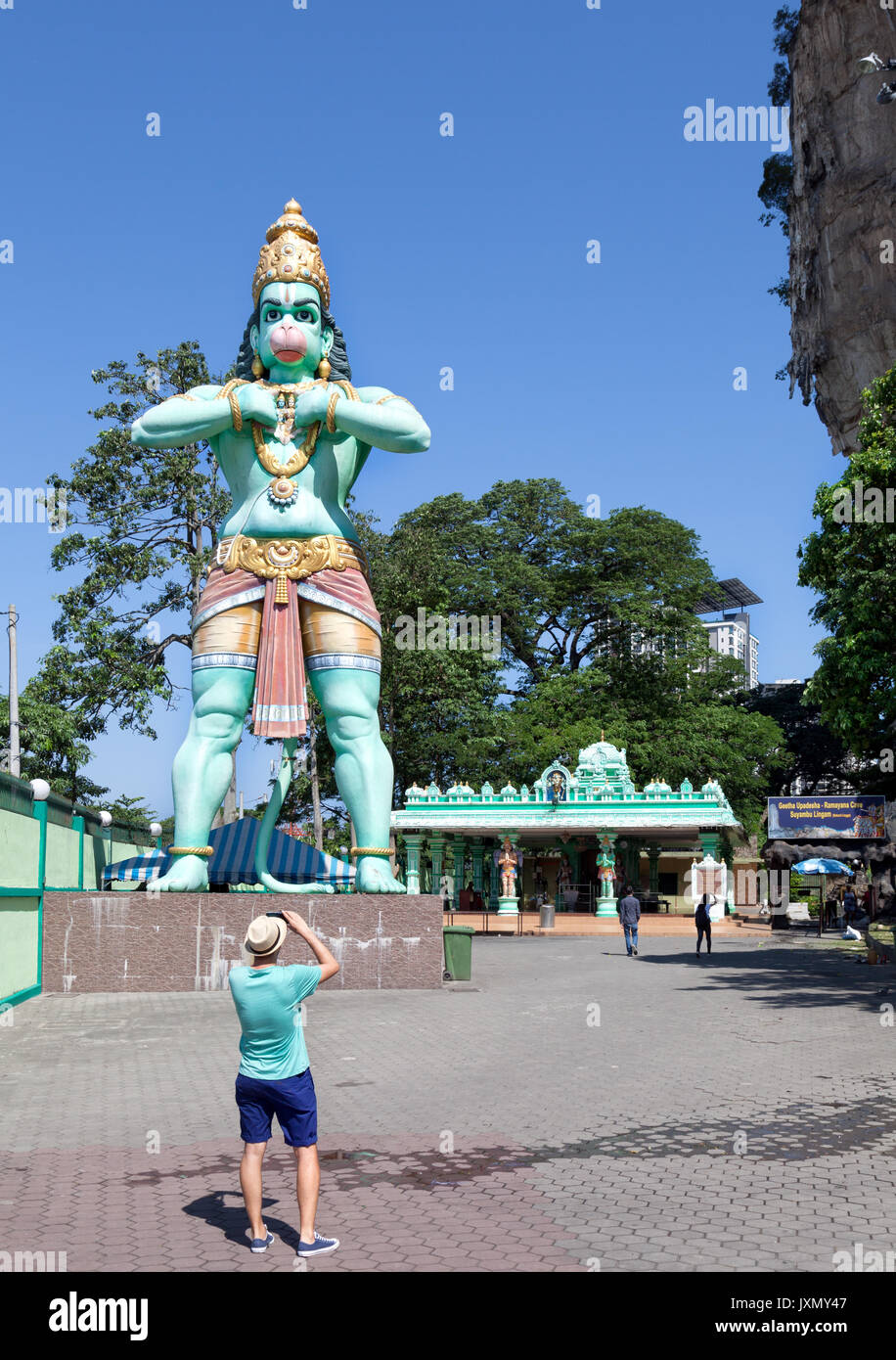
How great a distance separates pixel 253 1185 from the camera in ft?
18.8

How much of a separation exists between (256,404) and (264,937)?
11788mm

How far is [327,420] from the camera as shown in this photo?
53.2 ft

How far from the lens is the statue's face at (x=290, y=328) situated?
54.3 ft

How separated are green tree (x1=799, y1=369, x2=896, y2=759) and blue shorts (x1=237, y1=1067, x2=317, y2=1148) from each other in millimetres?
17255

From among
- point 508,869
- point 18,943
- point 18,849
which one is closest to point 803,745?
point 508,869

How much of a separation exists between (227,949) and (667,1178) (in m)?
10.0

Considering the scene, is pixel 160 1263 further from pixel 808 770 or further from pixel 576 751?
pixel 808 770

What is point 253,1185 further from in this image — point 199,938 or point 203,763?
point 203,763

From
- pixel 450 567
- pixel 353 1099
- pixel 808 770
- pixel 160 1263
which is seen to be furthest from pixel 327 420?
pixel 808 770

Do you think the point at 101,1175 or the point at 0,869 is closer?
the point at 101,1175

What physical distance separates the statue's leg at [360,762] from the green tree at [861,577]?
9349 mm

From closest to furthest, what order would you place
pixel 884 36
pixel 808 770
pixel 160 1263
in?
pixel 160 1263 < pixel 884 36 < pixel 808 770

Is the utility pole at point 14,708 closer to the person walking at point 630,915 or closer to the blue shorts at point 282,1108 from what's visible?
the person walking at point 630,915

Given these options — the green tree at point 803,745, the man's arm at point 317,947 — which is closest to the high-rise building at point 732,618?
the green tree at point 803,745
